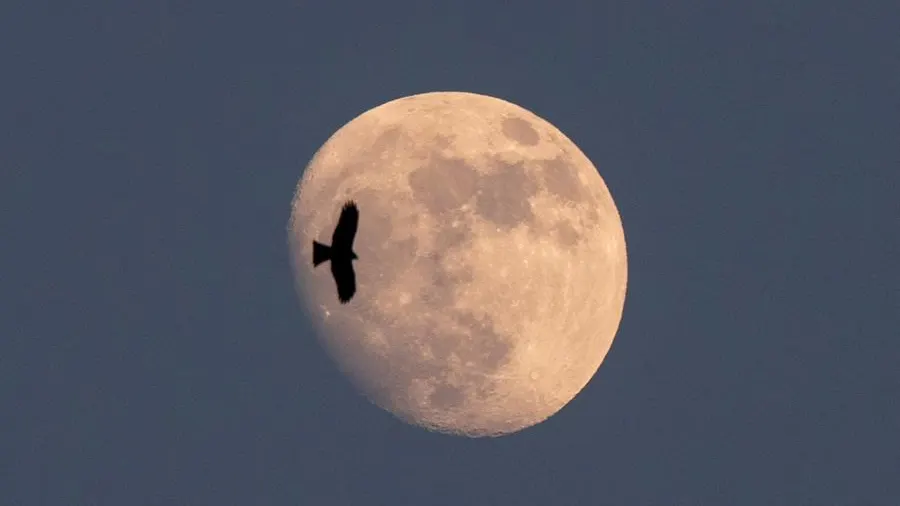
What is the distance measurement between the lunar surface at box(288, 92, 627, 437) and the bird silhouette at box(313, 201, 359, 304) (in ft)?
0.59

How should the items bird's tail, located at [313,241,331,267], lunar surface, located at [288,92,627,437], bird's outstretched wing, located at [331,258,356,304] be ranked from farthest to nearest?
1. bird's tail, located at [313,241,331,267]
2. bird's outstretched wing, located at [331,258,356,304]
3. lunar surface, located at [288,92,627,437]

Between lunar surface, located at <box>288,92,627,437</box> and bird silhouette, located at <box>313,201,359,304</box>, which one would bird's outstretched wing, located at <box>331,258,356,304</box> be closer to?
bird silhouette, located at <box>313,201,359,304</box>

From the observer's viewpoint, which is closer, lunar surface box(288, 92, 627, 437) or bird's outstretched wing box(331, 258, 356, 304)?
lunar surface box(288, 92, 627, 437)

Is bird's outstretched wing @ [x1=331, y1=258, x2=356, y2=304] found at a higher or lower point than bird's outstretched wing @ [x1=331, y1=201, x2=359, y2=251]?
lower

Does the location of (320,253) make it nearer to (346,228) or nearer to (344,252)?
(344,252)

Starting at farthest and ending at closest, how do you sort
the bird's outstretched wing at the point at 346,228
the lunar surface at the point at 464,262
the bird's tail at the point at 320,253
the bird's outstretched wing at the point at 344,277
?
the bird's tail at the point at 320,253, the bird's outstretched wing at the point at 344,277, the bird's outstretched wing at the point at 346,228, the lunar surface at the point at 464,262

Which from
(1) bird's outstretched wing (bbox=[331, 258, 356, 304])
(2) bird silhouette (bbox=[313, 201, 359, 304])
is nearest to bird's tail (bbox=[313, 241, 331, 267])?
(2) bird silhouette (bbox=[313, 201, 359, 304])

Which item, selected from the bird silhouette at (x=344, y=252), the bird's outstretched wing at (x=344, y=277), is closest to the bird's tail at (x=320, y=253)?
the bird silhouette at (x=344, y=252)

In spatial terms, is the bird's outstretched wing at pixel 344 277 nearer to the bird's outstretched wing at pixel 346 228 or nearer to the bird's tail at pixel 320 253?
the bird's tail at pixel 320 253

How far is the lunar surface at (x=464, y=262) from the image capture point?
59.7ft

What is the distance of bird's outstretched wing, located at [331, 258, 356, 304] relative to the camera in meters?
18.7

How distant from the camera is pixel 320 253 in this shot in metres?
19.2

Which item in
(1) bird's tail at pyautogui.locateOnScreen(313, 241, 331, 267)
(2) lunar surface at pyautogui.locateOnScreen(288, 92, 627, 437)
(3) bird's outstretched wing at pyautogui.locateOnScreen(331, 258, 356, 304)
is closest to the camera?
(2) lunar surface at pyautogui.locateOnScreen(288, 92, 627, 437)

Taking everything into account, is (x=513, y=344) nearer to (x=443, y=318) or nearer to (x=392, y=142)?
(x=443, y=318)
